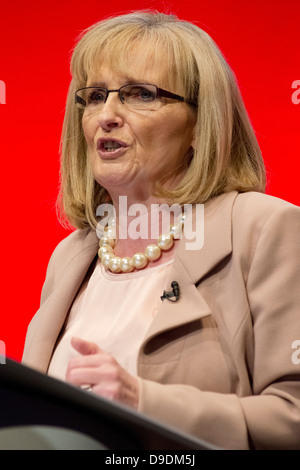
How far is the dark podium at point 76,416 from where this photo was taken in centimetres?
57

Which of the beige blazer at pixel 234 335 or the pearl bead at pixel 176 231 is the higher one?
the pearl bead at pixel 176 231

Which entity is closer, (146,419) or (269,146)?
(146,419)

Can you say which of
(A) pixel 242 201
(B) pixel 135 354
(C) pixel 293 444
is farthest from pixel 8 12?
(C) pixel 293 444

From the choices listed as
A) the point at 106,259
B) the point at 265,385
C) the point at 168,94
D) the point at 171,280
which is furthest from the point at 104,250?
the point at 265,385

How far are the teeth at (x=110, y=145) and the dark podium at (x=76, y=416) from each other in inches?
40.4

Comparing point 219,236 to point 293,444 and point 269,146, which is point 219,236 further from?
point 269,146

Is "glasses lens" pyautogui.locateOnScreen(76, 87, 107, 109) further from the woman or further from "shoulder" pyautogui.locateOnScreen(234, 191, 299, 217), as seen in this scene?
"shoulder" pyautogui.locateOnScreen(234, 191, 299, 217)

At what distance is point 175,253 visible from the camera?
4.99ft

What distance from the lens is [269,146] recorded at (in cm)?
221

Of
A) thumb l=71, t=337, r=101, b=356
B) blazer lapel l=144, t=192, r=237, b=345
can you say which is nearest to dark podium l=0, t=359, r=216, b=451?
thumb l=71, t=337, r=101, b=356

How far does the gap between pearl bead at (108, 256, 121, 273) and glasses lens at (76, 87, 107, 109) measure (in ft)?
1.13

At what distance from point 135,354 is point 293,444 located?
1.08ft

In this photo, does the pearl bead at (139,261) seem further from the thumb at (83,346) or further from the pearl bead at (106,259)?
the thumb at (83,346)

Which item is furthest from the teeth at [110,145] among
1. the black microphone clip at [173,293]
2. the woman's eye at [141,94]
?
the black microphone clip at [173,293]
